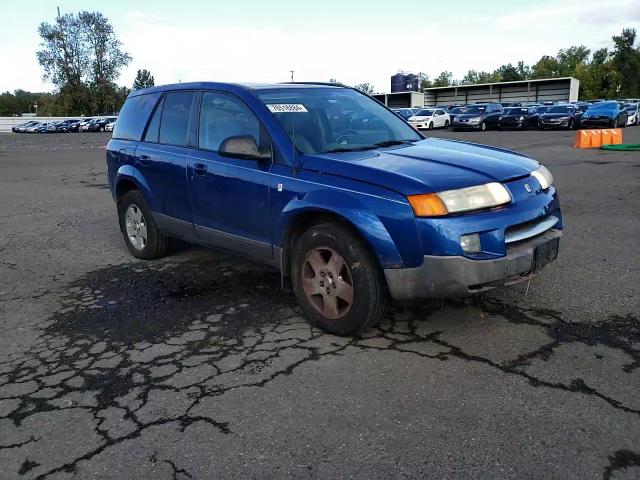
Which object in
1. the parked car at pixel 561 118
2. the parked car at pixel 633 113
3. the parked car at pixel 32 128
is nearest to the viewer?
the parked car at pixel 561 118

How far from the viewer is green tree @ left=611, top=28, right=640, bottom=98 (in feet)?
258

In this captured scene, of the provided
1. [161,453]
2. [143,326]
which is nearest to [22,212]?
[143,326]

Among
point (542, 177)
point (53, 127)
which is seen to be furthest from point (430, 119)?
point (53, 127)

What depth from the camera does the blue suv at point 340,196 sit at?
11.3 ft

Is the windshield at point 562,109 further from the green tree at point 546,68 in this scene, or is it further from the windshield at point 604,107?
the green tree at point 546,68

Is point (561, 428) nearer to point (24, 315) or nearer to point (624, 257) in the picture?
point (624, 257)

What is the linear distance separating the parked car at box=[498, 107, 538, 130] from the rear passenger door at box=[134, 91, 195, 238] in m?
30.8

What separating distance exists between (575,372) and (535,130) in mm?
32383

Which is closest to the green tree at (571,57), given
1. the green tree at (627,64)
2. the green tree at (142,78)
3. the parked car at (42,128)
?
the green tree at (627,64)

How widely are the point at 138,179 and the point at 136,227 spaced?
678 millimetres

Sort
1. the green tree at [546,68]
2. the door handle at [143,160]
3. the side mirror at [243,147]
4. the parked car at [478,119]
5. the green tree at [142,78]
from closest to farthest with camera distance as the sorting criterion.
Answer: the side mirror at [243,147] → the door handle at [143,160] → the parked car at [478,119] → the green tree at [142,78] → the green tree at [546,68]

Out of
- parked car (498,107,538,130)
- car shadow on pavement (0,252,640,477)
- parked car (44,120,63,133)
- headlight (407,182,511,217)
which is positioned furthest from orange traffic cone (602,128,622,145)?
parked car (44,120,63,133)

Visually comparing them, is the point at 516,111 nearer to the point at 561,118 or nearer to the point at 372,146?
the point at 561,118

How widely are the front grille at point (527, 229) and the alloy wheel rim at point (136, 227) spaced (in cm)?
382
